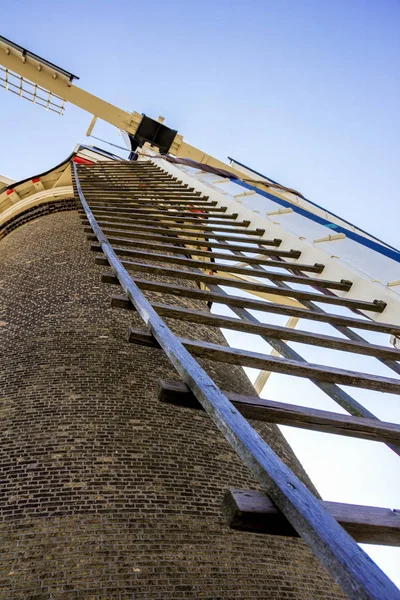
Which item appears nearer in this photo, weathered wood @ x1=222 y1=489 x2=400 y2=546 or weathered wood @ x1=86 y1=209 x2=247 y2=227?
weathered wood @ x1=222 y1=489 x2=400 y2=546

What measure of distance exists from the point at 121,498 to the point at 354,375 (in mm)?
1677

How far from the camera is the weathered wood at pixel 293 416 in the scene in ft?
4.98

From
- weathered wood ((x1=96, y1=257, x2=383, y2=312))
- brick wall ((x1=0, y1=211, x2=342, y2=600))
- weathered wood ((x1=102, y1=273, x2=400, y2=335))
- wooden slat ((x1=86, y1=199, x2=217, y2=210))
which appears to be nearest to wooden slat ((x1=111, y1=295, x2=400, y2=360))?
weathered wood ((x1=102, y1=273, x2=400, y2=335))

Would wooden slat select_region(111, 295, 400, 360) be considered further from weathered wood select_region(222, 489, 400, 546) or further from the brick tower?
weathered wood select_region(222, 489, 400, 546)

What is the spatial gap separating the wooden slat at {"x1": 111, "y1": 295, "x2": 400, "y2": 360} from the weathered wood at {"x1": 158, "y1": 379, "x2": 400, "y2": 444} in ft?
2.15

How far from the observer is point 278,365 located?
6.52 feet

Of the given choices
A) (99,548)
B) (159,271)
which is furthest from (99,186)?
(99,548)

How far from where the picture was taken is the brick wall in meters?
2.51

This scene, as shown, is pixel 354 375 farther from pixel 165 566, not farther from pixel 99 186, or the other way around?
pixel 99 186

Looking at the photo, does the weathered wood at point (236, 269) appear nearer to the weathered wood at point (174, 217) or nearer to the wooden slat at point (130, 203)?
the weathered wood at point (174, 217)

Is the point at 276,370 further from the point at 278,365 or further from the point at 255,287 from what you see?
the point at 255,287

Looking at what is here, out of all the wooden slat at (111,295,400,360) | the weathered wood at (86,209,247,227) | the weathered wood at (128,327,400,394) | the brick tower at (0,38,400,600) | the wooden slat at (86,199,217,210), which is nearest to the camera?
the brick tower at (0,38,400,600)

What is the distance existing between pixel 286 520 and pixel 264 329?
1.37 metres

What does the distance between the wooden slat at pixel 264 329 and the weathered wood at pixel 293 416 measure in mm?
656
